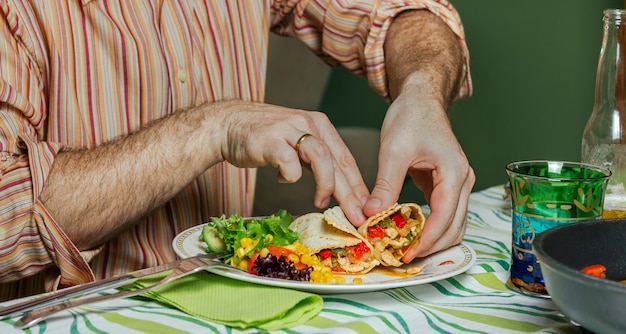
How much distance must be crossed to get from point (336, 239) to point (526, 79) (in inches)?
74.0

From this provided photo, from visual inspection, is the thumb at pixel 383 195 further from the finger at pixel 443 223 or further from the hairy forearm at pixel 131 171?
the hairy forearm at pixel 131 171

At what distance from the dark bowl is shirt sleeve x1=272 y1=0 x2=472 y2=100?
100cm

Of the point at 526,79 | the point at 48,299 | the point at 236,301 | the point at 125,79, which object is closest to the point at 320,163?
the point at 236,301

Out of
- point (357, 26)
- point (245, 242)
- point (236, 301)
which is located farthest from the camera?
point (357, 26)

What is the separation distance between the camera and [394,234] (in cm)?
111

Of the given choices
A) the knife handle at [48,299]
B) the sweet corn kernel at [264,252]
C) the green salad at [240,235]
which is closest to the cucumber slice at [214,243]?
the green salad at [240,235]

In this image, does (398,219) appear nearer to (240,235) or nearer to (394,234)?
(394,234)

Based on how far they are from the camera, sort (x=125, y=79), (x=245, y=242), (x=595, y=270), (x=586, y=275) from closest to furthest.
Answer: (x=586, y=275) → (x=595, y=270) → (x=245, y=242) → (x=125, y=79)

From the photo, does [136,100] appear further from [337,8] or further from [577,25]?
[577,25]

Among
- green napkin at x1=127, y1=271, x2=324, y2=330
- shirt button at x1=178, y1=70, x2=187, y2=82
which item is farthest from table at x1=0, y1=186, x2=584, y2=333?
shirt button at x1=178, y1=70, x2=187, y2=82

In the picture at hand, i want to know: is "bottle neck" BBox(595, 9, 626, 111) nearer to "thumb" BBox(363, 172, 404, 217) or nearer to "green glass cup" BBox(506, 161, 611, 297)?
"green glass cup" BBox(506, 161, 611, 297)

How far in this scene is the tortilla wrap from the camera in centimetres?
106

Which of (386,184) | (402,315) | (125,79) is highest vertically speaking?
(125,79)

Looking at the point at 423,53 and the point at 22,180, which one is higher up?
the point at 423,53
